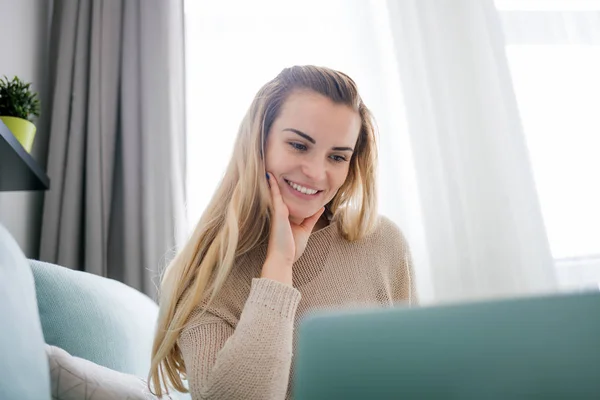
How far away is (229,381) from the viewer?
80cm

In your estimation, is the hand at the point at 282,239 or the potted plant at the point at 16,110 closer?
the hand at the point at 282,239

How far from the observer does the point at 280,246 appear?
39.1 inches

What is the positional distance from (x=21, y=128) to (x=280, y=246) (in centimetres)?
86

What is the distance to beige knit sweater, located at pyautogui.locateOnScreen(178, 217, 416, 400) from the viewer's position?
80cm

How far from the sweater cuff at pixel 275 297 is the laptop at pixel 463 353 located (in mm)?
571

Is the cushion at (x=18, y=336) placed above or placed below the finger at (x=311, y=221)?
below

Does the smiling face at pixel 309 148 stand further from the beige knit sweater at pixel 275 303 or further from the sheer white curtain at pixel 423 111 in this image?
the sheer white curtain at pixel 423 111

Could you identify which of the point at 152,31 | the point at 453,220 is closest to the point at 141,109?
the point at 152,31

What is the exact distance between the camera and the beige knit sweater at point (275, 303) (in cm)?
80

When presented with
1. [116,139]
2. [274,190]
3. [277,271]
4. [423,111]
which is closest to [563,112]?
[423,111]

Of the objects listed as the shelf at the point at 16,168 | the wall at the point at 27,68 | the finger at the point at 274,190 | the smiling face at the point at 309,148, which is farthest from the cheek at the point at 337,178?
the wall at the point at 27,68

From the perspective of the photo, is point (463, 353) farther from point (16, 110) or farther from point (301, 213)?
point (16, 110)

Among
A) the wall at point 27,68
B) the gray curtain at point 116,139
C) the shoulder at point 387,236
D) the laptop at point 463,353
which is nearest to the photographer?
the laptop at point 463,353

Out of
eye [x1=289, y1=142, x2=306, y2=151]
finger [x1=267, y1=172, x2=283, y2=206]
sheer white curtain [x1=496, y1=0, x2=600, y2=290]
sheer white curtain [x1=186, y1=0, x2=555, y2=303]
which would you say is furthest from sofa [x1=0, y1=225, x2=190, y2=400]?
sheer white curtain [x1=496, y1=0, x2=600, y2=290]
